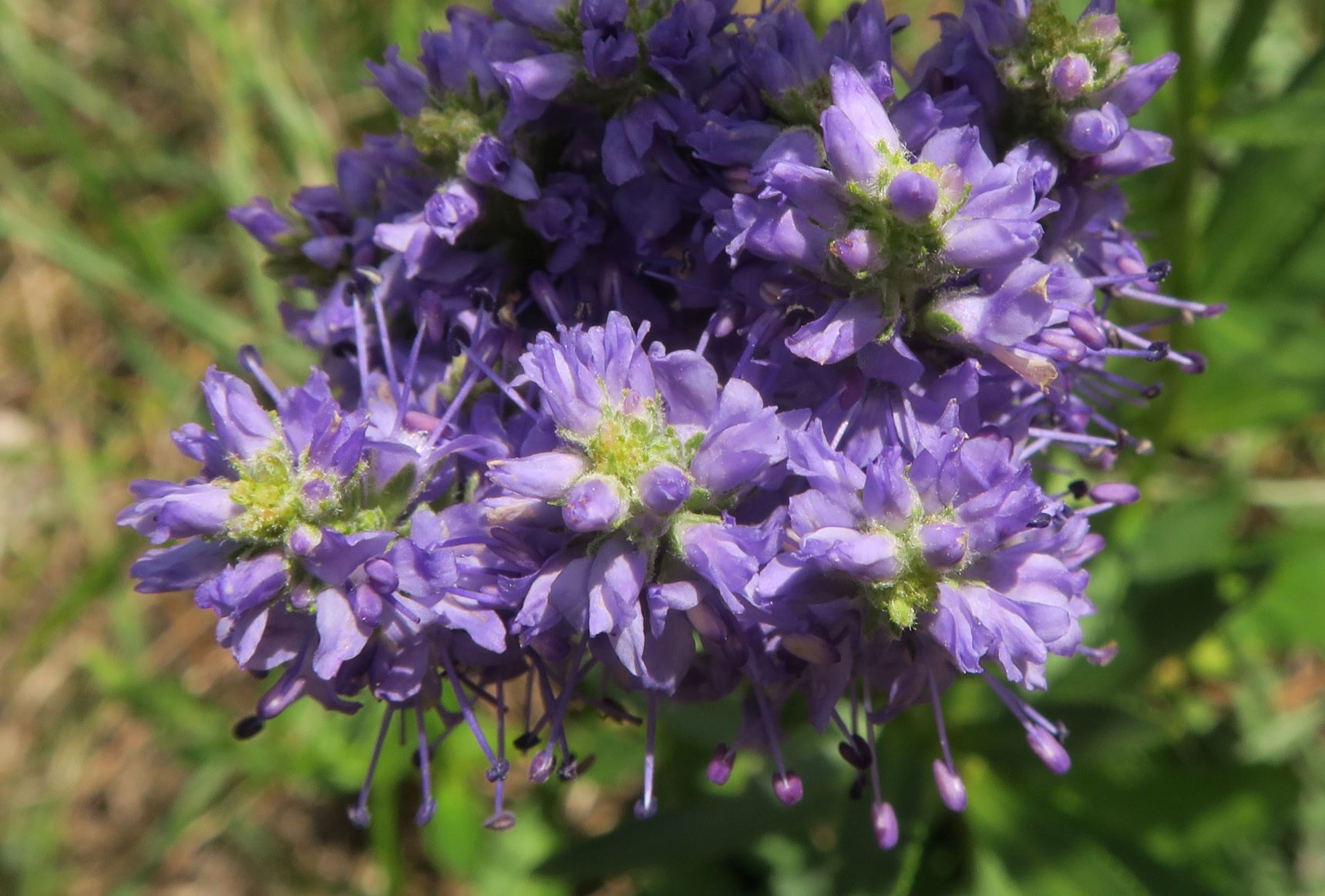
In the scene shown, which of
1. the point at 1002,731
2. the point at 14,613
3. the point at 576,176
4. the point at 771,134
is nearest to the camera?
the point at 771,134

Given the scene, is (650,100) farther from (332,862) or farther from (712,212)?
(332,862)

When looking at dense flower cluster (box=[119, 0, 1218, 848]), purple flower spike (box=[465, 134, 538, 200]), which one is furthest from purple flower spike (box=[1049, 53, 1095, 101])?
purple flower spike (box=[465, 134, 538, 200])

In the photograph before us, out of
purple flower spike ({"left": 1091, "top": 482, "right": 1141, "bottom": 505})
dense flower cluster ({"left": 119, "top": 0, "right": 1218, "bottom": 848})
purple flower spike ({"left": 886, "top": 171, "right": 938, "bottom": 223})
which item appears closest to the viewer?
purple flower spike ({"left": 886, "top": 171, "right": 938, "bottom": 223})

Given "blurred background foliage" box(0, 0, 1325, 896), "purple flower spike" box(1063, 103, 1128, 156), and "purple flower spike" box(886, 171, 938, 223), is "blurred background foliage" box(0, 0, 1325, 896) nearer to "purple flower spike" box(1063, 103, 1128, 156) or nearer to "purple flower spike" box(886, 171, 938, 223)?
"purple flower spike" box(1063, 103, 1128, 156)

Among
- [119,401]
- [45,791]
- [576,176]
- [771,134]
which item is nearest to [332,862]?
[45,791]

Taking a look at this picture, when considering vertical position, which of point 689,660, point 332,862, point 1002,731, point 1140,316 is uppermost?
point 689,660

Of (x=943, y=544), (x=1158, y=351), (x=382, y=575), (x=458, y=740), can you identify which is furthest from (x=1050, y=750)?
(x=458, y=740)
